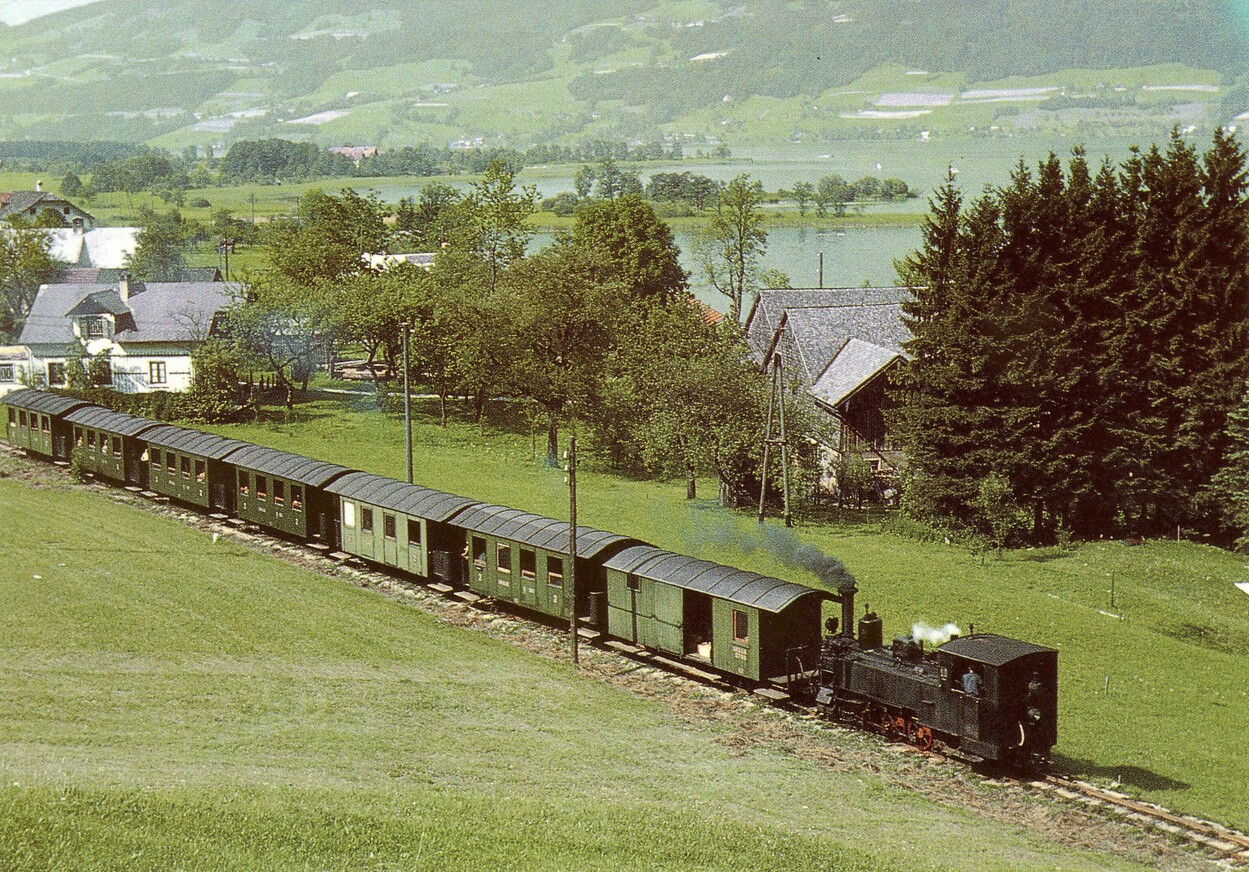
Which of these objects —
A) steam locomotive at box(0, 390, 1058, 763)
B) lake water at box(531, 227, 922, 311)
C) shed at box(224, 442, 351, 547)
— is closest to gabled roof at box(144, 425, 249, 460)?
steam locomotive at box(0, 390, 1058, 763)

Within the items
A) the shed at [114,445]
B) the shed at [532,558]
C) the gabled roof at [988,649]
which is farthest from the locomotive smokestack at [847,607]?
the shed at [114,445]

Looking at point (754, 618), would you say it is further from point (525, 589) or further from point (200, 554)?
point (200, 554)

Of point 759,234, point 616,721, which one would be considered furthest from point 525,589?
point 759,234

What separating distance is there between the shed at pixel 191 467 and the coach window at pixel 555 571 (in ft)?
62.8

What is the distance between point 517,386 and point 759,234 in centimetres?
3716

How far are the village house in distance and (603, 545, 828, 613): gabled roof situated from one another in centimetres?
5152

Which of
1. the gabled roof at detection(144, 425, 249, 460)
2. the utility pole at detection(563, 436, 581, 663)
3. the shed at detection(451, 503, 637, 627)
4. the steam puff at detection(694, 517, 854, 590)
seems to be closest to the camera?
the steam puff at detection(694, 517, 854, 590)

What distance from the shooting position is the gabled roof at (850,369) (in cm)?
5622

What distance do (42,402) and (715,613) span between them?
4527cm

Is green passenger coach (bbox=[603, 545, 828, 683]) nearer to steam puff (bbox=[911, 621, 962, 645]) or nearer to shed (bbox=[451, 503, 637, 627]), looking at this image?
shed (bbox=[451, 503, 637, 627])

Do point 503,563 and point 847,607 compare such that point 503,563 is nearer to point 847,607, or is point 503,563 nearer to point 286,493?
point 847,607

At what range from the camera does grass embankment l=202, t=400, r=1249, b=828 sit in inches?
1046

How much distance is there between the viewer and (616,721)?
87.5 ft

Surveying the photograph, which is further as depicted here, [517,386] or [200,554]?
[517,386]
